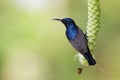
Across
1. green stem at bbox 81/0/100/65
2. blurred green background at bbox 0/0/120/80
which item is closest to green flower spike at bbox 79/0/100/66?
green stem at bbox 81/0/100/65

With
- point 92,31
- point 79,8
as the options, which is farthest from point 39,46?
point 92,31

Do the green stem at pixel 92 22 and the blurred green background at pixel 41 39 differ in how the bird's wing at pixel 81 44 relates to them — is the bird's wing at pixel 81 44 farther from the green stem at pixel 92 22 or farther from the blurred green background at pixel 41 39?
the blurred green background at pixel 41 39

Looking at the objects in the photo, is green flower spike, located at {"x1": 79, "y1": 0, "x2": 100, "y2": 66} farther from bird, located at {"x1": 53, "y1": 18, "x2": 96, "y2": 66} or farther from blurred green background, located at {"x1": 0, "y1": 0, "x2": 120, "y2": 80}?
blurred green background, located at {"x1": 0, "y1": 0, "x2": 120, "y2": 80}

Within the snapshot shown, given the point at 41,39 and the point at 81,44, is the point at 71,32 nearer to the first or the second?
the point at 81,44

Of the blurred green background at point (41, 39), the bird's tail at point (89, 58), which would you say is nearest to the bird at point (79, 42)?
the bird's tail at point (89, 58)

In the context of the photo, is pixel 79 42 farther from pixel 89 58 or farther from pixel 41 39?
pixel 41 39

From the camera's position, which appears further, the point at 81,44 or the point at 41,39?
the point at 41,39

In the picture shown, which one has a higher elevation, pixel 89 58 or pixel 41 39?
pixel 89 58

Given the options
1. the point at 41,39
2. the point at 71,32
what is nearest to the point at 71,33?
the point at 71,32

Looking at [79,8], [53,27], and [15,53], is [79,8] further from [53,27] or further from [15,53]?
[15,53]
